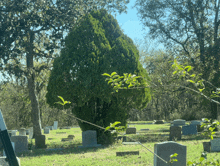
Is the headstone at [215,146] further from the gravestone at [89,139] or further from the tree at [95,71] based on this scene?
the gravestone at [89,139]

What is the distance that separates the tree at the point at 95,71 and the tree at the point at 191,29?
613 cm

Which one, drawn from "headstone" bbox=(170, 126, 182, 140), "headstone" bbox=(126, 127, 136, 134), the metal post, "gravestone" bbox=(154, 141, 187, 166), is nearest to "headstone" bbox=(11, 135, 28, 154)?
"headstone" bbox=(170, 126, 182, 140)

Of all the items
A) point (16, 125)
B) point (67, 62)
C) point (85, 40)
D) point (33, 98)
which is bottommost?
point (16, 125)

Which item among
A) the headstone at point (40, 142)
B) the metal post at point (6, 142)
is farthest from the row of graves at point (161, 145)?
the metal post at point (6, 142)

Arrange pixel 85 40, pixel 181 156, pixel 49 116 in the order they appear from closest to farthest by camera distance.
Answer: pixel 181 156 → pixel 85 40 → pixel 49 116

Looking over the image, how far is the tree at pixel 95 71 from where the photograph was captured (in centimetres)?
1394

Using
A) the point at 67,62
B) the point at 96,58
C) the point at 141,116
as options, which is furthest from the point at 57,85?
the point at 141,116

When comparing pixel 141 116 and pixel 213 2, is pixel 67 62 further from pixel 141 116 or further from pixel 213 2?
pixel 141 116

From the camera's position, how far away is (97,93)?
13.8m

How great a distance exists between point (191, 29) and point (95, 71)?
1067 centimetres

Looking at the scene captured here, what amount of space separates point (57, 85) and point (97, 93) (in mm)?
2153

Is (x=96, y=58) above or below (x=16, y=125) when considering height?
above

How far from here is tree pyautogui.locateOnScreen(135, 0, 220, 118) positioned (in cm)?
1892

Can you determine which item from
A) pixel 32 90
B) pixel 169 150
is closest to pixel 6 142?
pixel 169 150
